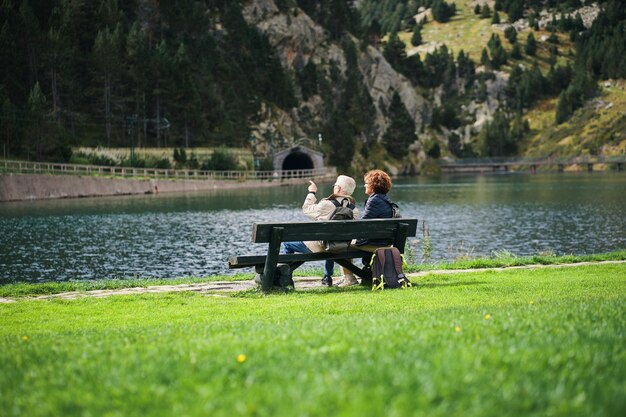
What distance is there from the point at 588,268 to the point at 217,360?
14.8 m

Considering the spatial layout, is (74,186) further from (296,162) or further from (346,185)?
(346,185)

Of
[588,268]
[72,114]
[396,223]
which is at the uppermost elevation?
[72,114]

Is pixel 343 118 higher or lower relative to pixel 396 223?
higher

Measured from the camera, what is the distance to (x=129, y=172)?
100562mm

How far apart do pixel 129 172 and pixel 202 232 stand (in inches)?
2287

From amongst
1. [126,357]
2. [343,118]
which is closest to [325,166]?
[343,118]

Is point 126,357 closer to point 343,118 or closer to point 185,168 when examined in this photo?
point 185,168

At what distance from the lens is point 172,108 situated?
122 metres

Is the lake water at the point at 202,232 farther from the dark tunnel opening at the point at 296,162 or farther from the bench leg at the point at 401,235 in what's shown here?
the dark tunnel opening at the point at 296,162

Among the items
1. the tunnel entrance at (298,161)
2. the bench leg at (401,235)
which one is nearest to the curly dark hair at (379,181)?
the bench leg at (401,235)

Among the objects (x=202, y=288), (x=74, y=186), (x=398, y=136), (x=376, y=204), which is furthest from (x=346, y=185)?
(x=398, y=136)

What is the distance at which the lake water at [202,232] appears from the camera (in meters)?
31.6

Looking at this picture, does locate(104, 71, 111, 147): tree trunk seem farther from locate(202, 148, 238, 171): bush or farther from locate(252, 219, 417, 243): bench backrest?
locate(252, 219, 417, 243): bench backrest

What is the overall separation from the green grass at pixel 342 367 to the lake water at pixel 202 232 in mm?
19763
